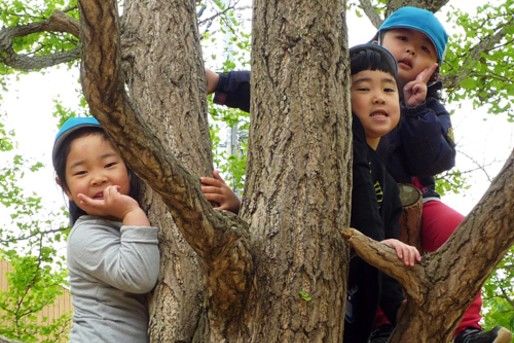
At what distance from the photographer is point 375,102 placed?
2.72m

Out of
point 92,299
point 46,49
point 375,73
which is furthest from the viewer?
point 46,49

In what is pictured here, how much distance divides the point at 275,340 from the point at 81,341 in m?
0.69

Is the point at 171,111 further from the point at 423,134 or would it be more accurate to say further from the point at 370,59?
the point at 423,134

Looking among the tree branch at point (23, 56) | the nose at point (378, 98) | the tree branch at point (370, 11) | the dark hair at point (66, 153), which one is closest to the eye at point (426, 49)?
the nose at point (378, 98)

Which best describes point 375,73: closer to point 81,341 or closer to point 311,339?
point 311,339

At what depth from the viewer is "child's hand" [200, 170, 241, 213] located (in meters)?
2.57

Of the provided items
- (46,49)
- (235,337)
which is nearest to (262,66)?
(235,337)

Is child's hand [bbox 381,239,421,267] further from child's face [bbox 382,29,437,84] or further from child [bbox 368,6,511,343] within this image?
child's face [bbox 382,29,437,84]

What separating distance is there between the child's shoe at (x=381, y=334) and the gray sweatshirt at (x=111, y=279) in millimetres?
784

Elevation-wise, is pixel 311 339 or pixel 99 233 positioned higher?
pixel 99 233

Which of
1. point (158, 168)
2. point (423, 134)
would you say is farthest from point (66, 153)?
point (423, 134)

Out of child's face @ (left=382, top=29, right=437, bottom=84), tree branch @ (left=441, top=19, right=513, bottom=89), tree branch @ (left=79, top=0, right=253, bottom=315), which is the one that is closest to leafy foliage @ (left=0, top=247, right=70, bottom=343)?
tree branch @ (left=441, top=19, right=513, bottom=89)

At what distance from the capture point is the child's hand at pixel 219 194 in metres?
2.57

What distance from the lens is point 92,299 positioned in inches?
98.8
